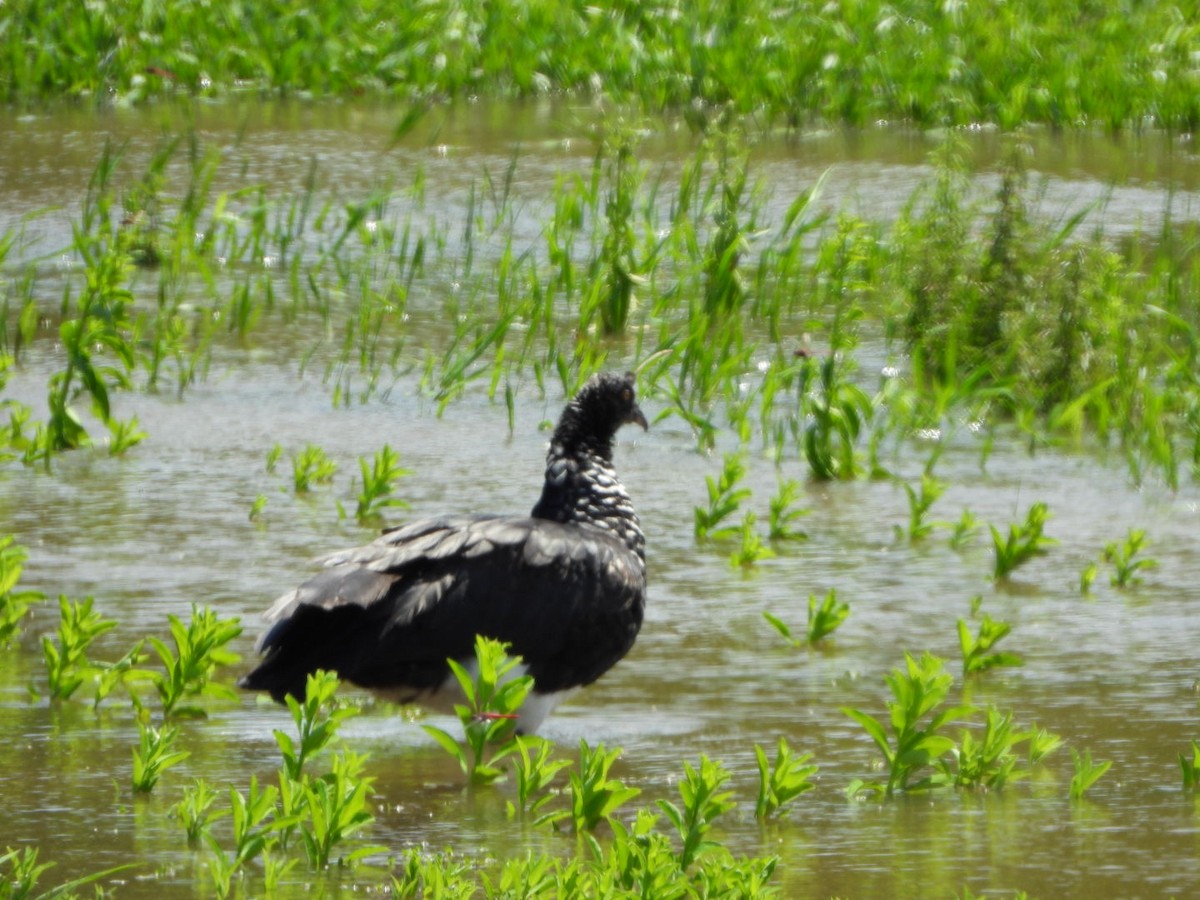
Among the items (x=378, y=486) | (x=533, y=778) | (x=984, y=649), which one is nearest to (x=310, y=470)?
(x=378, y=486)

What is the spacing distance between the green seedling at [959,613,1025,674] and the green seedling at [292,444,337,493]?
7.58ft

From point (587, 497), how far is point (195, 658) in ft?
3.77

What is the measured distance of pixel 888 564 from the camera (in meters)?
6.34

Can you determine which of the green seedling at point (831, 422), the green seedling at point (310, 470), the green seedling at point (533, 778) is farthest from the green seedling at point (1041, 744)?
the green seedling at point (310, 470)

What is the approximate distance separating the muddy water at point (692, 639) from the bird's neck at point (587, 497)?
0.34m

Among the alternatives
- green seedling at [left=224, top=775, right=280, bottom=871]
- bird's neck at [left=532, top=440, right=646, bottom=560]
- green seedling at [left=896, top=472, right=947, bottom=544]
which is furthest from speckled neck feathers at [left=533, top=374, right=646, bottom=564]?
green seedling at [left=224, top=775, right=280, bottom=871]

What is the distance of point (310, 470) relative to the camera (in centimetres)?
689

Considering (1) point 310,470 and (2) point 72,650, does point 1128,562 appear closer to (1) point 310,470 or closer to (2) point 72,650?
(1) point 310,470

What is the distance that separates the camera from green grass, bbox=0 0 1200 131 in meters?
13.2

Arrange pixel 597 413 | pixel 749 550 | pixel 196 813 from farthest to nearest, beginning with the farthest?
pixel 749 550 → pixel 597 413 → pixel 196 813

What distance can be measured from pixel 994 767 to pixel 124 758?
179 centimetres

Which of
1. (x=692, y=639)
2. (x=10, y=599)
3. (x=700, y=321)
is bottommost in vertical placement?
(x=692, y=639)

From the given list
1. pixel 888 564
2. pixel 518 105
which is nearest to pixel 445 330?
pixel 888 564

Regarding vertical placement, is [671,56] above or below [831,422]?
above
